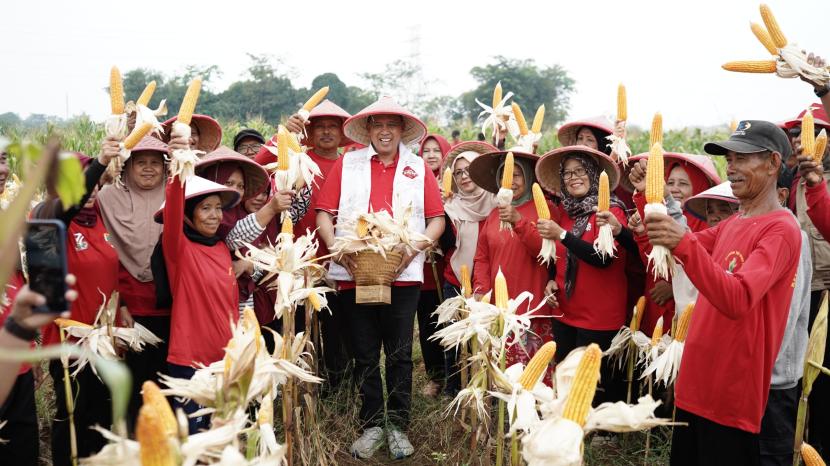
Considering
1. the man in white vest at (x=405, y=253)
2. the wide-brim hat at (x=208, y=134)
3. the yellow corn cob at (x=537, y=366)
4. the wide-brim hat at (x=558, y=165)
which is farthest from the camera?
the wide-brim hat at (x=208, y=134)

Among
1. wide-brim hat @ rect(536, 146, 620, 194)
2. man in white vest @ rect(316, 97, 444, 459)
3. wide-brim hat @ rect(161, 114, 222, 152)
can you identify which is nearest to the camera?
wide-brim hat @ rect(536, 146, 620, 194)

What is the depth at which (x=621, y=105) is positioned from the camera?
4.84m

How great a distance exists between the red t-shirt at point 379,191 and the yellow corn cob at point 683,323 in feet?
6.74

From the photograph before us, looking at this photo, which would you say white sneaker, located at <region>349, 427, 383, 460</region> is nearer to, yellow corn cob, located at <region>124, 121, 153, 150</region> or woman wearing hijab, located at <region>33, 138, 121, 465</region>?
woman wearing hijab, located at <region>33, 138, 121, 465</region>

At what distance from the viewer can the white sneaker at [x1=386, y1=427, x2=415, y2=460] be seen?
5.02 meters

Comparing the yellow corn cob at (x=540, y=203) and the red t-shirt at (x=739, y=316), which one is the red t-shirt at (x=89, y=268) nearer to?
the yellow corn cob at (x=540, y=203)

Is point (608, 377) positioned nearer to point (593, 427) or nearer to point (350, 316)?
point (350, 316)

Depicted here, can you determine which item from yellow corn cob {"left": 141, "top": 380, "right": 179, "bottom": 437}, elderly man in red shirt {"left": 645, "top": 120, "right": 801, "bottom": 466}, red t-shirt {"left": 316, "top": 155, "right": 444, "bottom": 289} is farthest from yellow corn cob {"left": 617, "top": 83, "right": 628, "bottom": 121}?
yellow corn cob {"left": 141, "top": 380, "right": 179, "bottom": 437}

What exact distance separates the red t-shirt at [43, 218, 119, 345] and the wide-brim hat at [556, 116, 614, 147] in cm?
371

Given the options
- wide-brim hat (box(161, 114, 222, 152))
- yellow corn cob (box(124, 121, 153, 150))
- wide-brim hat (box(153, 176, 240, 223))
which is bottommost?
wide-brim hat (box(153, 176, 240, 223))

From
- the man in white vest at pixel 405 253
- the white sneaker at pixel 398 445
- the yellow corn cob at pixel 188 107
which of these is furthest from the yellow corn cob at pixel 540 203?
the yellow corn cob at pixel 188 107

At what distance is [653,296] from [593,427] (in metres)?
2.90

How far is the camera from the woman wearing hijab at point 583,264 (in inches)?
197

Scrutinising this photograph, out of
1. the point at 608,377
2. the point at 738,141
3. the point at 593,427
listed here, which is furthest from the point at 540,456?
the point at 608,377
